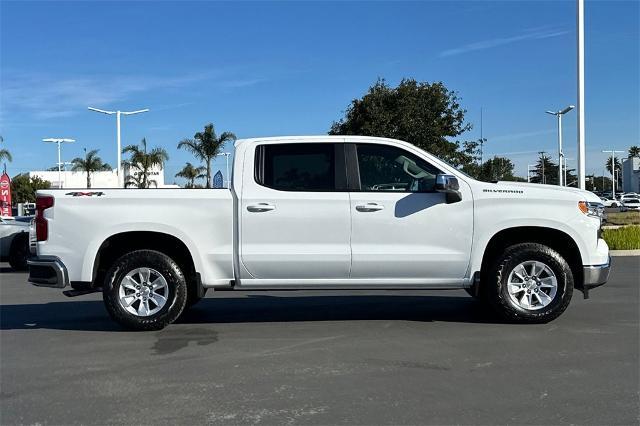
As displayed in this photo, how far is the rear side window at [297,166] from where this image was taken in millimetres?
6691

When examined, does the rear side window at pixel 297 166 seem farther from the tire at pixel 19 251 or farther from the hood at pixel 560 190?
the tire at pixel 19 251

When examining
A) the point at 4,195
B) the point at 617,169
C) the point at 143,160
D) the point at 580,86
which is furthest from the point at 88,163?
the point at 617,169

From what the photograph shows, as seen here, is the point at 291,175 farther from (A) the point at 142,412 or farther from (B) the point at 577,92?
(B) the point at 577,92

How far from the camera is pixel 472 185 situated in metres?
6.67

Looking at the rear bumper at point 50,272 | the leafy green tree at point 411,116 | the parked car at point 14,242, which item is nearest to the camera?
the rear bumper at point 50,272

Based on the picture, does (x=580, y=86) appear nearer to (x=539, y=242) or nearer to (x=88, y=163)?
(x=539, y=242)

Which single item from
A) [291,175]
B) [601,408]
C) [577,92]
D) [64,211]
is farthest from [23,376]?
[577,92]

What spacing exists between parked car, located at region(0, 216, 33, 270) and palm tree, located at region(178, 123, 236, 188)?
30483mm

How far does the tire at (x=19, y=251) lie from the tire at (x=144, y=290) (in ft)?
26.9

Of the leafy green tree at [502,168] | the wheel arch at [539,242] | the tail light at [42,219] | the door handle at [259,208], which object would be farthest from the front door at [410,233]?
the leafy green tree at [502,168]

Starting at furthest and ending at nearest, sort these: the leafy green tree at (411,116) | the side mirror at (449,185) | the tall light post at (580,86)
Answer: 1. the leafy green tree at (411,116)
2. the tall light post at (580,86)
3. the side mirror at (449,185)

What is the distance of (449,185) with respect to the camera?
251 inches

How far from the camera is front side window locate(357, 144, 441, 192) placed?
668 cm

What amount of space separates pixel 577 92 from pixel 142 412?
17315 mm
